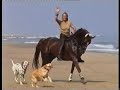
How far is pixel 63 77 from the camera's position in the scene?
7219 millimetres

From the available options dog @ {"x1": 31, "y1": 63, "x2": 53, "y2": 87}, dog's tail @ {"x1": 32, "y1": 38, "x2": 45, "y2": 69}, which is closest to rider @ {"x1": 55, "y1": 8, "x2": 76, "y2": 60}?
dog's tail @ {"x1": 32, "y1": 38, "x2": 45, "y2": 69}

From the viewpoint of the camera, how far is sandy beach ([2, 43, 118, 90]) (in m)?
6.99

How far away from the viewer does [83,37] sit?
6977mm

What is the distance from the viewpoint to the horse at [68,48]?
22.9 ft

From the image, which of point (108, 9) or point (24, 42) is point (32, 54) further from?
point (108, 9)

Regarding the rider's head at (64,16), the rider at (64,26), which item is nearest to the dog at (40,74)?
the rider at (64,26)

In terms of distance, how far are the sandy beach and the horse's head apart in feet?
0.75

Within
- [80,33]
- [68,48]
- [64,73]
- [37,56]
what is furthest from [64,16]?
[64,73]

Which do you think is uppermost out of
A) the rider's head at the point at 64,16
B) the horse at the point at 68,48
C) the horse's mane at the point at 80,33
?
the rider's head at the point at 64,16

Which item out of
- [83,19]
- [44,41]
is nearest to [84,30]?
[83,19]

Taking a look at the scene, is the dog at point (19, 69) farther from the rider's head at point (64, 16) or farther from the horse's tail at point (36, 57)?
the rider's head at point (64, 16)

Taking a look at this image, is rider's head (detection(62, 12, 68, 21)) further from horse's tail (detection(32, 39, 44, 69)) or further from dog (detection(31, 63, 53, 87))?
dog (detection(31, 63, 53, 87))

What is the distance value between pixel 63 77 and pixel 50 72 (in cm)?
24

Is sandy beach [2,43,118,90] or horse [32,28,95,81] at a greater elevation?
horse [32,28,95,81]
